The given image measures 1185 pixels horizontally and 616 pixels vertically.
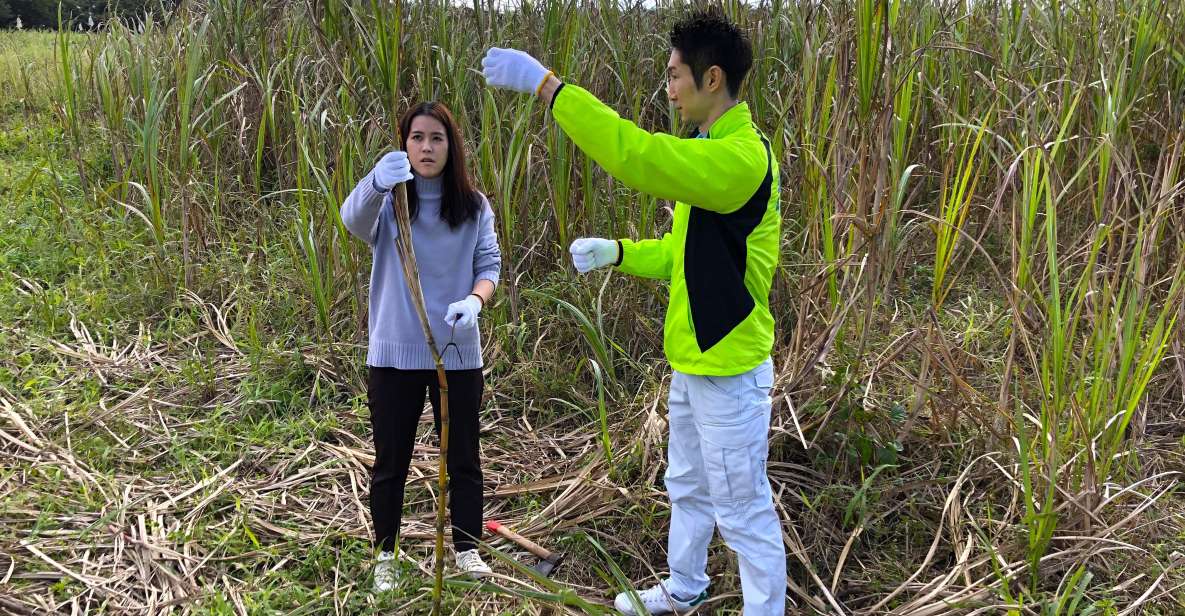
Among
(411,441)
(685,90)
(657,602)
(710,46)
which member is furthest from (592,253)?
(657,602)

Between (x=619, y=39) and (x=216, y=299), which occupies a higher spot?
(x=619, y=39)

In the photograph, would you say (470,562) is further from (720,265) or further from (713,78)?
(713,78)

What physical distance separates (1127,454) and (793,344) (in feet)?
3.06

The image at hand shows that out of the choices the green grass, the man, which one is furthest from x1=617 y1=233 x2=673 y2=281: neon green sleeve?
the green grass

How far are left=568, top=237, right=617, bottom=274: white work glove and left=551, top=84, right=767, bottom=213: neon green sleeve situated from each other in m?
0.34

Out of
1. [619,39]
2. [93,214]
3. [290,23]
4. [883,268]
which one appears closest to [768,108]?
[619,39]

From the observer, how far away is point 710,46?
1.74 meters

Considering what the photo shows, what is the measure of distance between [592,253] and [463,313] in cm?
34

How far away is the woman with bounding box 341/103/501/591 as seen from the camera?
2137mm

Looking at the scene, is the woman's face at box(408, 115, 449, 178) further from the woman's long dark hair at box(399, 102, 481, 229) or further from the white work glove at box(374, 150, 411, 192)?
the white work glove at box(374, 150, 411, 192)

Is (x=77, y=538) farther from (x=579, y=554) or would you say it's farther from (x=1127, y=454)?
(x=1127, y=454)

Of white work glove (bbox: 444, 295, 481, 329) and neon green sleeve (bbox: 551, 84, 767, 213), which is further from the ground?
neon green sleeve (bbox: 551, 84, 767, 213)

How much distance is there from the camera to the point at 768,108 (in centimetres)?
367

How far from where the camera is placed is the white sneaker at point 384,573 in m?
2.19
